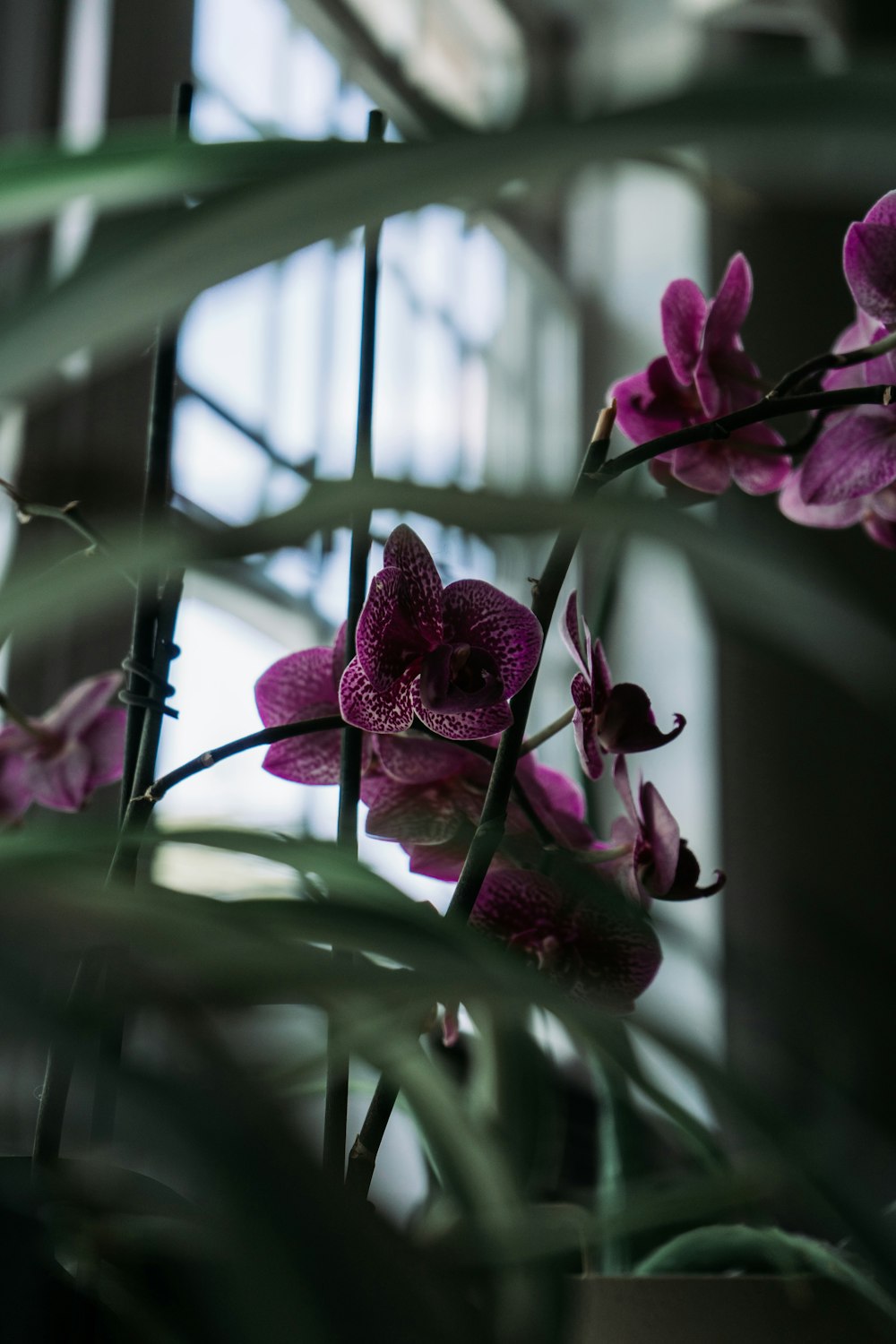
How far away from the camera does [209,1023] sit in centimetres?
11

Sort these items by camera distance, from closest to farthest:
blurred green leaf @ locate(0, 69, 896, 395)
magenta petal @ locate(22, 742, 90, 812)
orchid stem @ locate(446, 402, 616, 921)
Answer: blurred green leaf @ locate(0, 69, 896, 395)
orchid stem @ locate(446, 402, 616, 921)
magenta petal @ locate(22, 742, 90, 812)

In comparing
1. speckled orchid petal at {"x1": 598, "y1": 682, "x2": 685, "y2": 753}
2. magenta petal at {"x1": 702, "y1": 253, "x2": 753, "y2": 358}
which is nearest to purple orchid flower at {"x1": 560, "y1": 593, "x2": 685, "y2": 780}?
speckled orchid petal at {"x1": 598, "y1": 682, "x2": 685, "y2": 753}

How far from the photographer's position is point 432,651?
0.83 ft

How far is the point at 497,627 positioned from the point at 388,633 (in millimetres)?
22

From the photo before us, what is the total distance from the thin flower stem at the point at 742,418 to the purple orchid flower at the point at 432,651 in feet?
0.11

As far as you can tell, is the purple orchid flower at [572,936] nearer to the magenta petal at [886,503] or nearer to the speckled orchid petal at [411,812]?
the speckled orchid petal at [411,812]

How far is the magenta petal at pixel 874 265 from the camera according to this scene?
262 mm

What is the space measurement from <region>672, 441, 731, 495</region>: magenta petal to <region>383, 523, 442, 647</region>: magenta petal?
79mm

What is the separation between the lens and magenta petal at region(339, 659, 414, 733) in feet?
0.80

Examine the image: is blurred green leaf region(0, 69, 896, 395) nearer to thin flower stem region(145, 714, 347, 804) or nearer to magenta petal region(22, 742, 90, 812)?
thin flower stem region(145, 714, 347, 804)

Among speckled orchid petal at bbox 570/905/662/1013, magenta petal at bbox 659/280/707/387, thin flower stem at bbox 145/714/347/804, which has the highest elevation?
magenta petal at bbox 659/280/707/387

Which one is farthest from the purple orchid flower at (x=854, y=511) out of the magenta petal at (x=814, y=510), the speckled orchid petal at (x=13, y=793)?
the speckled orchid petal at (x=13, y=793)

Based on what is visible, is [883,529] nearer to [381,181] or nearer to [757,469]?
[757,469]

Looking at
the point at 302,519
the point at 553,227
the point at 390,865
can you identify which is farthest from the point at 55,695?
the point at 553,227
